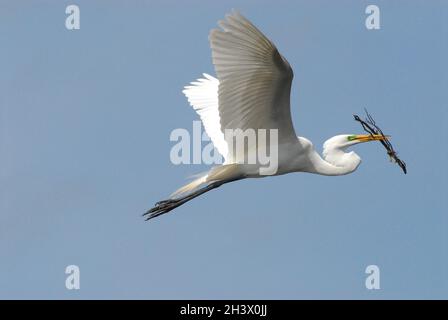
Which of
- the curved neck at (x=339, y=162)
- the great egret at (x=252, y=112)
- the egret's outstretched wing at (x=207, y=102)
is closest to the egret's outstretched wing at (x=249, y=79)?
the great egret at (x=252, y=112)

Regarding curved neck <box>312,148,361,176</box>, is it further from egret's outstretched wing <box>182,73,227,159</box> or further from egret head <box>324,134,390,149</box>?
egret's outstretched wing <box>182,73,227,159</box>

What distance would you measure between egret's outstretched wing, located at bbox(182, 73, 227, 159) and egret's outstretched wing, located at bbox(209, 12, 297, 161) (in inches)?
51.6

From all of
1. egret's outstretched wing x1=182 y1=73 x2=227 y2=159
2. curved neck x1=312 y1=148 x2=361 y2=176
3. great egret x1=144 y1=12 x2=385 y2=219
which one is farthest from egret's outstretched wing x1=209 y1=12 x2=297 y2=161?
egret's outstretched wing x1=182 y1=73 x2=227 y2=159

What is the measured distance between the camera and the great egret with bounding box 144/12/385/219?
7551 millimetres

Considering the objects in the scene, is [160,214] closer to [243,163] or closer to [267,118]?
[243,163]

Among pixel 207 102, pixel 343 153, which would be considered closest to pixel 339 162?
pixel 343 153

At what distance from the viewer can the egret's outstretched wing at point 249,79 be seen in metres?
7.45

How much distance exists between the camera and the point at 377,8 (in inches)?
353

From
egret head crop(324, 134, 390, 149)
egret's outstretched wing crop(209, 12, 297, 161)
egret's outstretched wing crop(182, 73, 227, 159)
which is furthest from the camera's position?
egret's outstretched wing crop(182, 73, 227, 159)

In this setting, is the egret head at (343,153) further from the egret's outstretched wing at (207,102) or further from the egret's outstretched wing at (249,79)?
the egret's outstretched wing at (207,102)

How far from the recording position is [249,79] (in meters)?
7.95

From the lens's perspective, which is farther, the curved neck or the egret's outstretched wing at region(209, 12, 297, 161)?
the curved neck

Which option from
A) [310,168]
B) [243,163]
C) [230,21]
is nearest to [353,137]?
[310,168]

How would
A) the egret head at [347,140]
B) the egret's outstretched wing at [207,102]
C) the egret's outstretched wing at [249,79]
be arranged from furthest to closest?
the egret's outstretched wing at [207,102] < the egret head at [347,140] < the egret's outstretched wing at [249,79]
